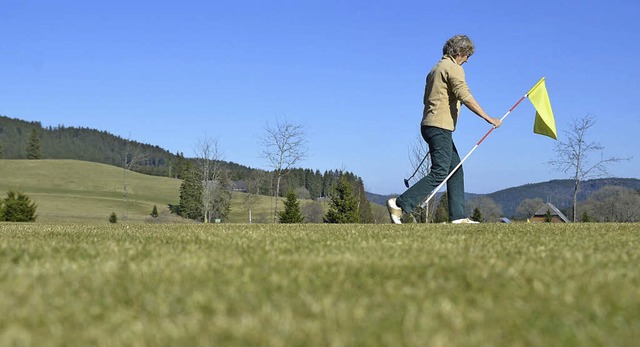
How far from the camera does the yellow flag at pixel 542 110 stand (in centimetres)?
1323

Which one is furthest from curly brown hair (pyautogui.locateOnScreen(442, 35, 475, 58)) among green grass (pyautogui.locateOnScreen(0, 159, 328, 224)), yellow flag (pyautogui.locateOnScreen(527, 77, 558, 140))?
green grass (pyautogui.locateOnScreen(0, 159, 328, 224))

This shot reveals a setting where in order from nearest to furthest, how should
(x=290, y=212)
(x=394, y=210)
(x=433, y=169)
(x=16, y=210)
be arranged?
1. (x=433, y=169)
2. (x=394, y=210)
3. (x=16, y=210)
4. (x=290, y=212)

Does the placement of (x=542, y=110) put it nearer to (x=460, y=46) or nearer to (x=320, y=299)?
(x=460, y=46)

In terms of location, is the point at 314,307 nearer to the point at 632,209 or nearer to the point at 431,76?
the point at 431,76

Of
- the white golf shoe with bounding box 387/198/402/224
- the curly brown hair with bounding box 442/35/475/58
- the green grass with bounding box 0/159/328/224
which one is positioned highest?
the green grass with bounding box 0/159/328/224

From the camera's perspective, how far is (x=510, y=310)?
8.33 ft

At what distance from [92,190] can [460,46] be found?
130885 mm

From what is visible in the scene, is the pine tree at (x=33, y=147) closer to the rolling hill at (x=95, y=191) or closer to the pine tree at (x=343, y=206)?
the rolling hill at (x=95, y=191)

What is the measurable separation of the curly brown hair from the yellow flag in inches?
109

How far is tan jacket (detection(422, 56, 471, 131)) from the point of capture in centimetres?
1101

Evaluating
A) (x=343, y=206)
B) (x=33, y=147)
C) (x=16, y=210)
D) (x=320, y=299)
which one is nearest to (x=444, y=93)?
(x=320, y=299)

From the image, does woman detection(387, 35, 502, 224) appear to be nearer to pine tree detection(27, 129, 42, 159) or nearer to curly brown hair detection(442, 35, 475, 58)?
curly brown hair detection(442, 35, 475, 58)

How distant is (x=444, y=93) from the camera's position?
11.2 m

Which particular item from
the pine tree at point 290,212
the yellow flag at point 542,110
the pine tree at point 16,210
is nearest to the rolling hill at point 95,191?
the pine tree at point 16,210
